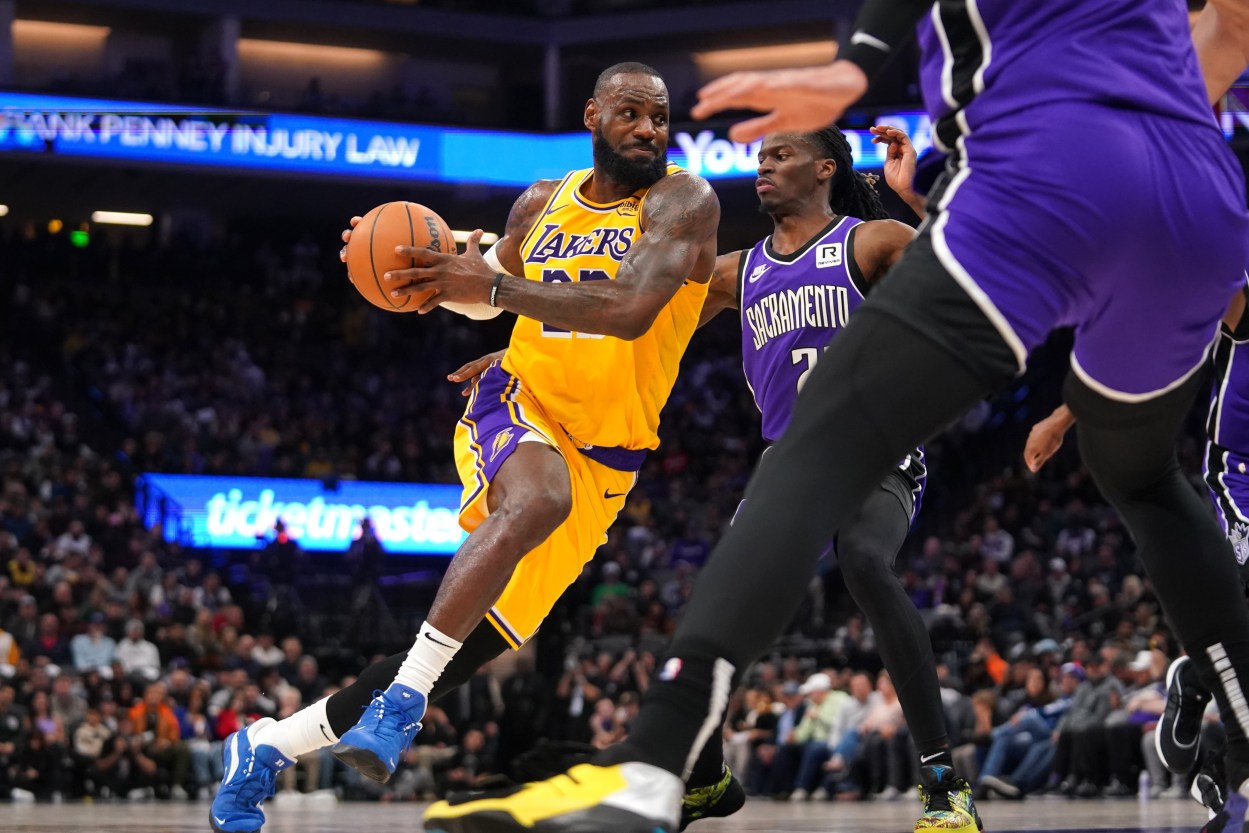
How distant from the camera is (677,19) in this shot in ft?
99.1

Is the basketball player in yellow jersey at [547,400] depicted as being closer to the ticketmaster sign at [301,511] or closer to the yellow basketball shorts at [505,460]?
the yellow basketball shorts at [505,460]

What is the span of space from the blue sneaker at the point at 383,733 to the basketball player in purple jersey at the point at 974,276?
1.25 meters

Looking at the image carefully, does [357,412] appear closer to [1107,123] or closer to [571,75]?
[571,75]

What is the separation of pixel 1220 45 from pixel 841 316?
6.70 feet

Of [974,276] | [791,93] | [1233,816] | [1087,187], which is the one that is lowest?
[1233,816]

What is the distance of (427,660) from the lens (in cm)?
424

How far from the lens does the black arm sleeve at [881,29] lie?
261 centimetres

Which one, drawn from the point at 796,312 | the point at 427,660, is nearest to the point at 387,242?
the point at 427,660

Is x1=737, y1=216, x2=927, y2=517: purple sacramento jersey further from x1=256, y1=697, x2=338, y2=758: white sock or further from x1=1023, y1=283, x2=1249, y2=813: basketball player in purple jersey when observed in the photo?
x1=256, y1=697, x2=338, y2=758: white sock

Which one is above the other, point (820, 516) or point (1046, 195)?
point (1046, 195)

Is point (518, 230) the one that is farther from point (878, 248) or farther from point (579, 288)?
point (579, 288)

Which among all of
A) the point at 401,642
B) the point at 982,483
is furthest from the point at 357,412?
the point at 982,483

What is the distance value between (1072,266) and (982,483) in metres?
21.4

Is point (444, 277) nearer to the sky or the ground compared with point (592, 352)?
nearer to the sky
